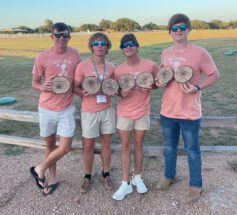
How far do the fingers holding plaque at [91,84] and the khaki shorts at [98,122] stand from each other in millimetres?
304

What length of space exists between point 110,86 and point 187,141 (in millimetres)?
1054

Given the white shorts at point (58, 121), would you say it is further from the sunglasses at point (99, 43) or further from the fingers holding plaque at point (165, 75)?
the fingers holding plaque at point (165, 75)

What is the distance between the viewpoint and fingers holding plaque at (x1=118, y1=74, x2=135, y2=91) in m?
3.50

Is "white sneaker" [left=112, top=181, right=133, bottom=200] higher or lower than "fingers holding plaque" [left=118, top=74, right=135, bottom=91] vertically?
lower

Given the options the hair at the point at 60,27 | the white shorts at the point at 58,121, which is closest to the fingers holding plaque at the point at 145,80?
the white shorts at the point at 58,121

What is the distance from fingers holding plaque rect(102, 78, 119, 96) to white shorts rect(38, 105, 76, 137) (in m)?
0.53

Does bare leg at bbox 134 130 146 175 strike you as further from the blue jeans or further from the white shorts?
the white shorts

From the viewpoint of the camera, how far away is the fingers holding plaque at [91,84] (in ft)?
11.5

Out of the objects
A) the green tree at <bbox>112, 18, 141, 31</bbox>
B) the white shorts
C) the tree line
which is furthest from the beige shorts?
the green tree at <bbox>112, 18, 141, 31</bbox>

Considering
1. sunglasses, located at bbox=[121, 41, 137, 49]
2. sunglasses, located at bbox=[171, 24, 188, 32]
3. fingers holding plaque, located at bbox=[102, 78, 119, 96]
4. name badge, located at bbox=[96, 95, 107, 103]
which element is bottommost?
name badge, located at bbox=[96, 95, 107, 103]

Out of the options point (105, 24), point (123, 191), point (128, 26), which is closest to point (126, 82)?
point (123, 191)

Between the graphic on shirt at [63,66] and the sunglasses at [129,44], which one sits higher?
the sunglasses at [129,44]

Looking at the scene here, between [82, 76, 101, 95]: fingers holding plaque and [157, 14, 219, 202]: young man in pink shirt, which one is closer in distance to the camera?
[157, 14, 219, 202]: young man in pink shirt

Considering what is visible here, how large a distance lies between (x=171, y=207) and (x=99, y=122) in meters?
1.26
